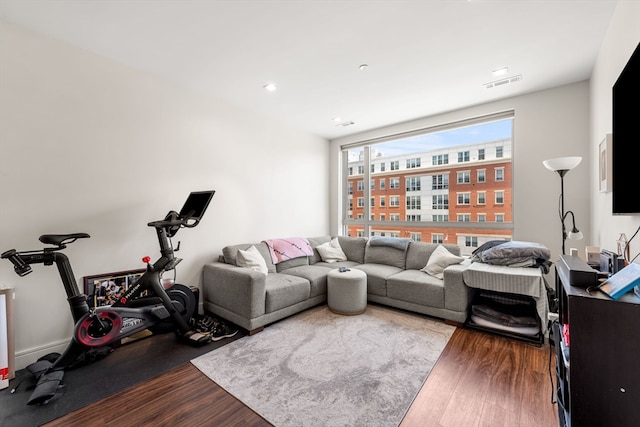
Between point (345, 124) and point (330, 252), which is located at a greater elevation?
point (345, 124)

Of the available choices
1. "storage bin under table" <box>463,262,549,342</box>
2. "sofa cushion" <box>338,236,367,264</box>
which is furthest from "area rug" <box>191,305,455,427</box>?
"sofa cushion" <box>338,236,367,264</box>

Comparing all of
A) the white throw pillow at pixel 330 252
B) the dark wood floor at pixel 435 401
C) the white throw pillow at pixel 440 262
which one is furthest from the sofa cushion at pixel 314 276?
the dark wood floor at pixel 435 401

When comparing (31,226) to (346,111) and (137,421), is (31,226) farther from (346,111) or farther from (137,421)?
(346,111)

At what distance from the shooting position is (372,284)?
3584mm

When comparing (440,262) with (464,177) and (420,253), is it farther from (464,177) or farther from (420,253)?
(464,177)

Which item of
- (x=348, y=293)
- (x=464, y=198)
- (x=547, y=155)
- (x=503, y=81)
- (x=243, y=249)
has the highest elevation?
(x=503, y=81)

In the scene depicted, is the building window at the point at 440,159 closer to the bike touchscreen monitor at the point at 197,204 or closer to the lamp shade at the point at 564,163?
the lamp shade at the point at 564,163

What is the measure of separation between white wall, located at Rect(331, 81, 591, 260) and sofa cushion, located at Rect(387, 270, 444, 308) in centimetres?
137

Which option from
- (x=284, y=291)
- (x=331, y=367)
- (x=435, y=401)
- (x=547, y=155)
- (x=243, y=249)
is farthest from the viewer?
(x=243, y=249)

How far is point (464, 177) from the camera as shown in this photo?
4.06 meters

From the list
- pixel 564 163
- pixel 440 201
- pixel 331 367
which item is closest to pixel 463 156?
pixel 440 201

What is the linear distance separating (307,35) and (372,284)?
2.92m

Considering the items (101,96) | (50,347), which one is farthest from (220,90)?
(50,347)

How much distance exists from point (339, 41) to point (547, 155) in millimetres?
2917
